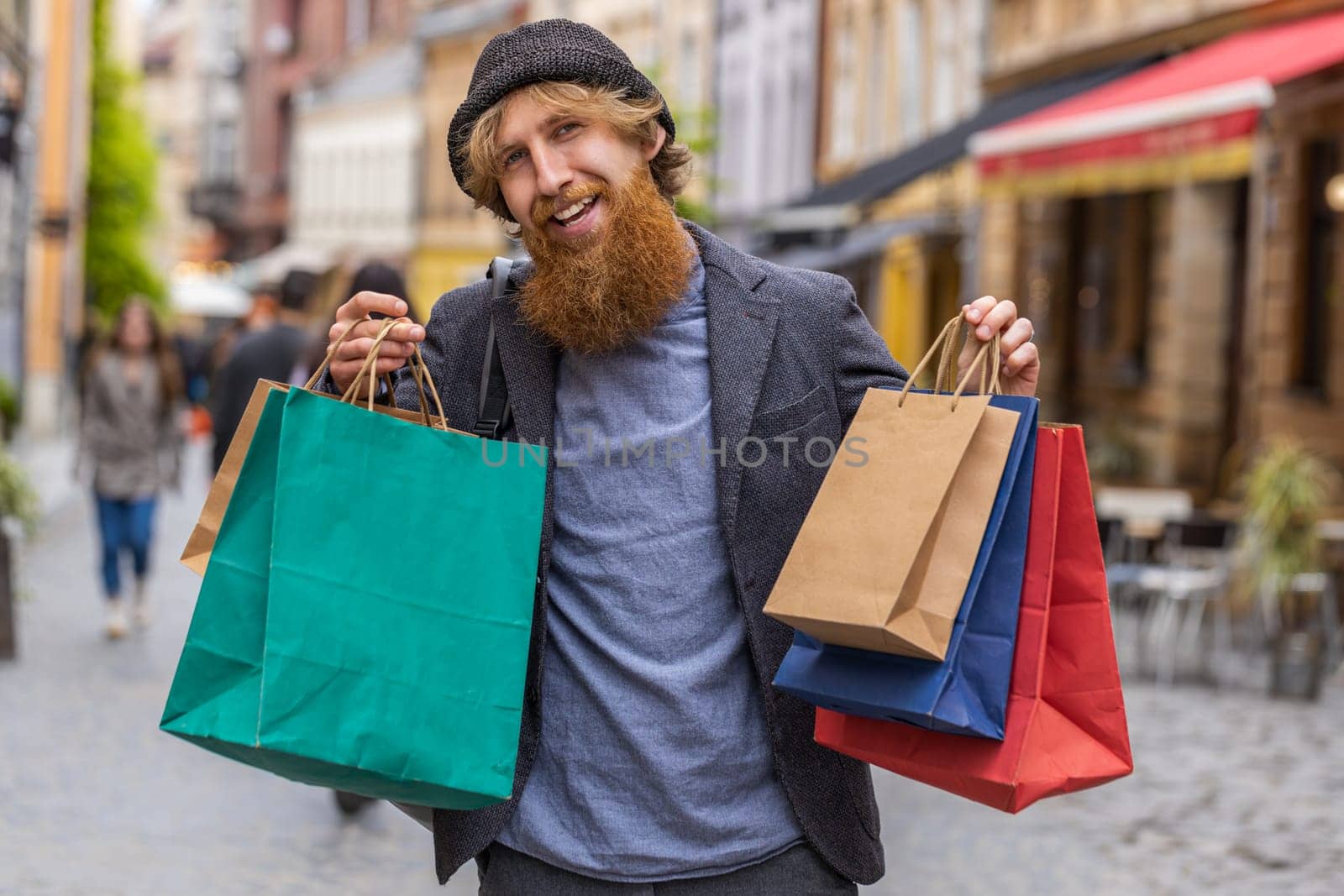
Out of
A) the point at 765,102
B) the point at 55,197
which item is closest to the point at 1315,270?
the point at 765,102

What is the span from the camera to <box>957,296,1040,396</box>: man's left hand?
8.81ft

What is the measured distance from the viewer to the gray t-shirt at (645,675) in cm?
271

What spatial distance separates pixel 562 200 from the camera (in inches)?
111

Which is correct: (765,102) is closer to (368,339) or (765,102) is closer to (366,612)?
(368,339)

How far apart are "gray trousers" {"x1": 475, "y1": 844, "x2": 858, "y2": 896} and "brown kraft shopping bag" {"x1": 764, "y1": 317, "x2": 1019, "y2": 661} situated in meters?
0.37

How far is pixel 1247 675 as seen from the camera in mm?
11180

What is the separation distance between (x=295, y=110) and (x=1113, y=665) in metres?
67.3

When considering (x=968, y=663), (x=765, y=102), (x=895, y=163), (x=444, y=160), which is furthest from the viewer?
(x=444, y=160)

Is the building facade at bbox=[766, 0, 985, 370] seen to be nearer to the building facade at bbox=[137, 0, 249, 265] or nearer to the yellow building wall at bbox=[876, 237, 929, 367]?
the yellow building wall at bbox=[876, 237, 929, 367]

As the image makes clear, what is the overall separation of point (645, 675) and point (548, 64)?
2.63ft

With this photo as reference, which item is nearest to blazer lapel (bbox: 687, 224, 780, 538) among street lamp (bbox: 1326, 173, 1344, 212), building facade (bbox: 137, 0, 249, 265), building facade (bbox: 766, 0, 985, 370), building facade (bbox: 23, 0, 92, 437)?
street lamp (bbox: 1326, 173, 1344, 212)

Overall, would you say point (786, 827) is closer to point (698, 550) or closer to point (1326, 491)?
point (698, 550)

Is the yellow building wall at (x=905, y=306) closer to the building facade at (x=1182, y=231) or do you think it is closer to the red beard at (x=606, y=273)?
the building facade at (x=1182, y=231)

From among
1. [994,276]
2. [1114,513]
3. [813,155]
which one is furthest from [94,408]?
[813,155]
